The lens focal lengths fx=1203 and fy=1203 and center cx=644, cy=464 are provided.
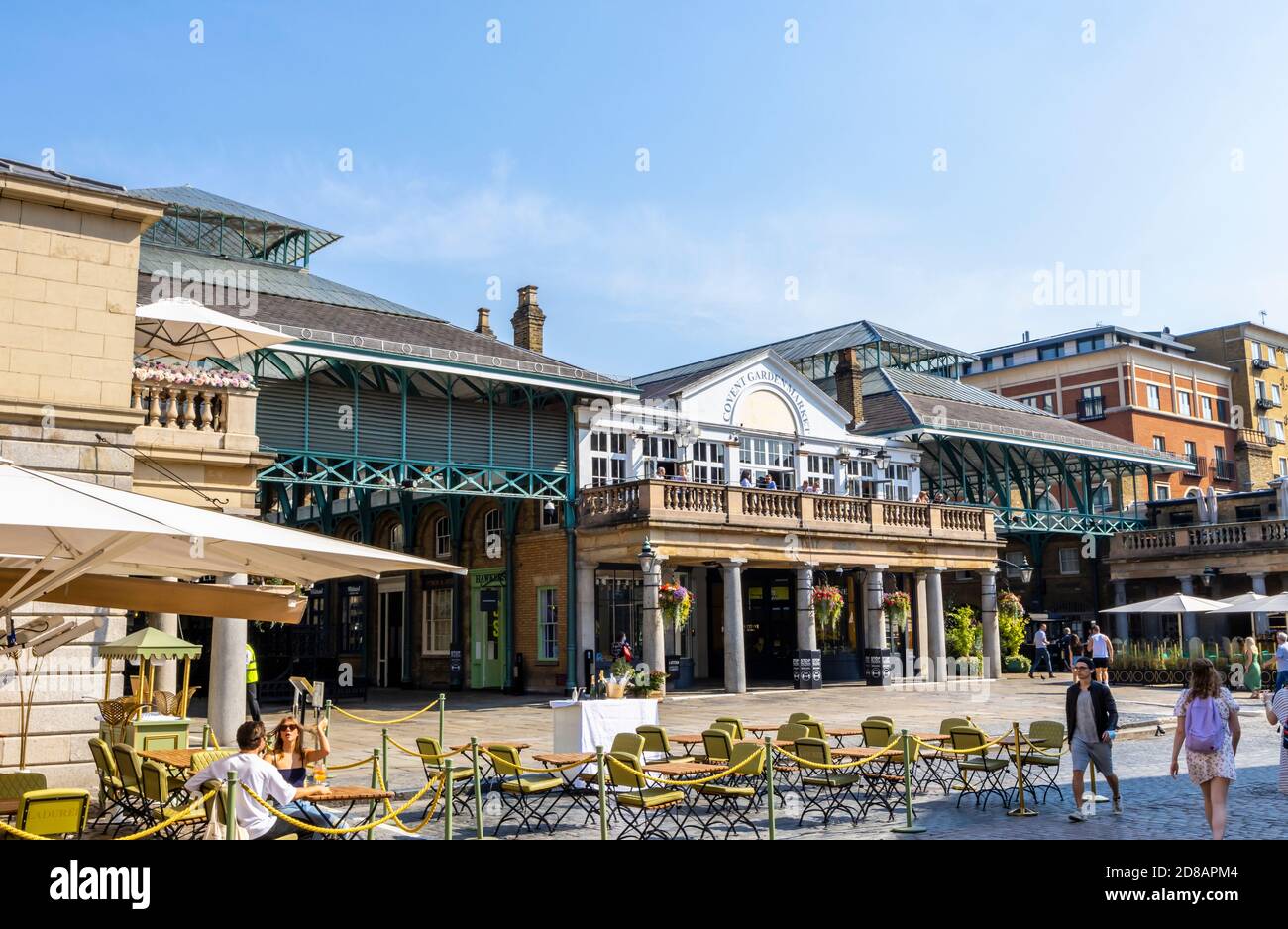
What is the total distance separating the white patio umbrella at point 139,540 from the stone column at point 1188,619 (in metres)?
34.5

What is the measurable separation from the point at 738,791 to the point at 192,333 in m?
12.8

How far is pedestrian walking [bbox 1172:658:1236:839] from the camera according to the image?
9594 mm

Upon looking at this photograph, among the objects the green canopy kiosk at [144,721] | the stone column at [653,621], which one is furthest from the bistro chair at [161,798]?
the stone column at [653,621]

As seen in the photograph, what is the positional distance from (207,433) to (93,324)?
5.02 meters

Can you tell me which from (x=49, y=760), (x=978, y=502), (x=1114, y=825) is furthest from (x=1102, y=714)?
(x=978, y=502)

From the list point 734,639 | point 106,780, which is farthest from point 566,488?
point 106,780

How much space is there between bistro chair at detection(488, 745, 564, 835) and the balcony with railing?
16.4 m

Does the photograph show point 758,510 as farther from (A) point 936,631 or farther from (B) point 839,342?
(B) point 839,342

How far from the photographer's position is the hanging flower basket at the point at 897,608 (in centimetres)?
3369

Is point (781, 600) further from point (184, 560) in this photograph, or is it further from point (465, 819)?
point (184, 560)

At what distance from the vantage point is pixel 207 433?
18500 mm

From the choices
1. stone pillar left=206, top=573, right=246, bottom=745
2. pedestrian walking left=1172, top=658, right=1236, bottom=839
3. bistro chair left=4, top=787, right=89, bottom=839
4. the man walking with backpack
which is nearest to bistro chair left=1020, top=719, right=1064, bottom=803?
the man walking with backpack

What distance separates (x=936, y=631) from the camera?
3459 centimetres

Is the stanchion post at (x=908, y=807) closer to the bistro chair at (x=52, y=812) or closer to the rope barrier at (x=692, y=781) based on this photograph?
the rope barrier at (x=692, y=781)
